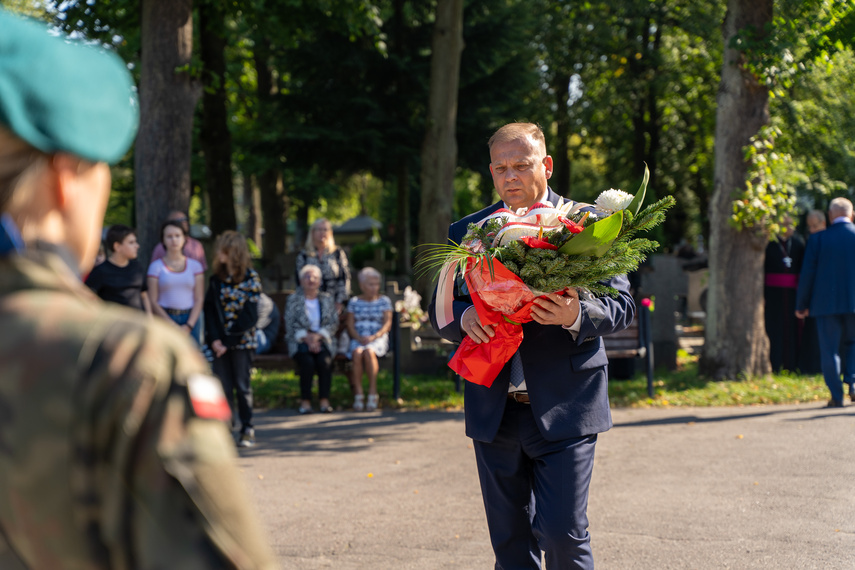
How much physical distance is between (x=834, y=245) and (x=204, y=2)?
34.5 ft

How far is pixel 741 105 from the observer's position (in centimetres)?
1115

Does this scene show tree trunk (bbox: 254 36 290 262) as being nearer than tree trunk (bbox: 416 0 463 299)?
No

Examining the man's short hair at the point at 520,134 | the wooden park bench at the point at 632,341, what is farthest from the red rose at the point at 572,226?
the wooden park bench at the point at 632,341

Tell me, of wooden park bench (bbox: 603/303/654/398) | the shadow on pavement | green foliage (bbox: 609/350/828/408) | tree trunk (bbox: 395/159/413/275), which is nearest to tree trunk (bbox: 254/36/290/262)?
tree trunk (bbox: 395/159/413/275)

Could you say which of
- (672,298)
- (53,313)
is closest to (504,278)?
(53,313)

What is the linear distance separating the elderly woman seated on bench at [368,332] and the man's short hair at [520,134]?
710cm

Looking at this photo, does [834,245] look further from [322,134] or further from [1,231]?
[322,134]

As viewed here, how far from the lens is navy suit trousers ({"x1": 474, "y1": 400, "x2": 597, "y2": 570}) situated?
3.36 m

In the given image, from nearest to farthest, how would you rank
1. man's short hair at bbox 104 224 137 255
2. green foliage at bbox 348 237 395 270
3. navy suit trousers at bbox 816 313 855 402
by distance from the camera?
man's short hair at bbox 104 224 137 255 → navy suit trousers at bbox 816 313 855 402 → green foliage at bbox 348 237 395 270

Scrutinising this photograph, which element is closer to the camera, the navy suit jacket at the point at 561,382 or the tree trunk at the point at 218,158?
the navy suit jacket at the point at 561,382

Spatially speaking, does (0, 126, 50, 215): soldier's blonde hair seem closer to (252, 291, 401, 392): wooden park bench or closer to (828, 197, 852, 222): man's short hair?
(252, 291, 401, 392): wooden park bench

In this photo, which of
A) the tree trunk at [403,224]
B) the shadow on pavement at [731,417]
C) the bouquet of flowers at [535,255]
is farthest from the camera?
the tree trunk at [403,224]

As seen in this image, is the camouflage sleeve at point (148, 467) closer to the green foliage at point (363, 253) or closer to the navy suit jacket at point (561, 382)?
the navy suit jacket at point (561, 382)

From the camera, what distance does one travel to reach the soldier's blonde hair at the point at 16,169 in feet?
3.97
